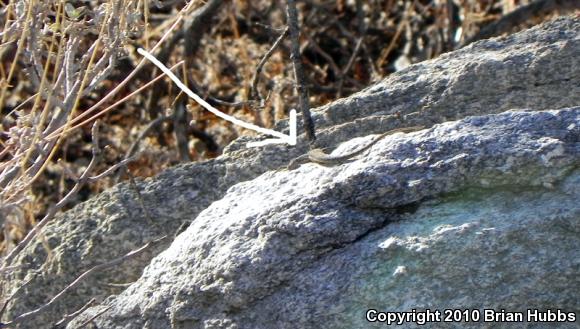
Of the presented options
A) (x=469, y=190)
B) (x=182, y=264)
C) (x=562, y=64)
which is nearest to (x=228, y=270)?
(x=182, y=264)

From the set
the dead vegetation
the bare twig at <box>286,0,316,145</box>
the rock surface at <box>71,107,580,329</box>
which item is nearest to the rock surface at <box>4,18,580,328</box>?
the rock surface at <box>71,107,580,329</box>

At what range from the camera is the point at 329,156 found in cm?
250

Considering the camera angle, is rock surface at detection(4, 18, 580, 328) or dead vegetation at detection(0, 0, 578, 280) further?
dead vegetation at detection(0, 0, 578, 280)

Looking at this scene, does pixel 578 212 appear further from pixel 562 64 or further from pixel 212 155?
pixel 212 155

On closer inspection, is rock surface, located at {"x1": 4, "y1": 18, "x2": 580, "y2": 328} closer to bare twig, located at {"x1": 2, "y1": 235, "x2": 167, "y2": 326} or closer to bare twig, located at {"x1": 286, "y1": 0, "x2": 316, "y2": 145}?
bare twig, located at {"x1": 2, "y1": 235, "x2": 167, "y2": 326}

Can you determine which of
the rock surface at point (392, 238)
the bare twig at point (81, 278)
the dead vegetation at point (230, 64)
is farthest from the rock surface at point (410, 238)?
the dead vegetation at point (230, 64)

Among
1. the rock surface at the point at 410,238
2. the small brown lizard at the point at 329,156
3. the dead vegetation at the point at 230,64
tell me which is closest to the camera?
the rock surface at the point at 410,238

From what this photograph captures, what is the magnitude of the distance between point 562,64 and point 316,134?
688 mm

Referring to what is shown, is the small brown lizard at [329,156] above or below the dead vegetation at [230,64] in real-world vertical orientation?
above

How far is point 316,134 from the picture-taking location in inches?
113

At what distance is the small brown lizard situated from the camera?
2.44 metres

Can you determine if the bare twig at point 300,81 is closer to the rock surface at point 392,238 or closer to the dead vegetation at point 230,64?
the rock surface at point 392,238

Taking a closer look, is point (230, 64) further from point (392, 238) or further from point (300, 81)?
point (392, 238)

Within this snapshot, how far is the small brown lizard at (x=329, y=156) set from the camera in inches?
96.2
